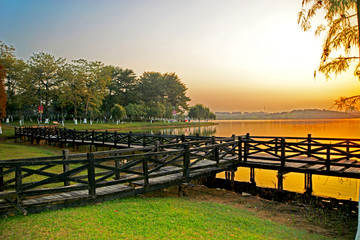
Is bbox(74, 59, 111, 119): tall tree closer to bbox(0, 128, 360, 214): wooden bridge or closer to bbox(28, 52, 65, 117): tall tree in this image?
bbox(28, 52, 65, 117): tall tree

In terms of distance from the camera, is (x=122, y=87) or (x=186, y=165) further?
(x=122, y=87)

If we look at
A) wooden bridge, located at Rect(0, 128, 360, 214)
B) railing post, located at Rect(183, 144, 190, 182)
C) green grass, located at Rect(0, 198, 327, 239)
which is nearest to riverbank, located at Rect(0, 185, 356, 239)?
green grass, located at Rect(0, 198, 327, 239)

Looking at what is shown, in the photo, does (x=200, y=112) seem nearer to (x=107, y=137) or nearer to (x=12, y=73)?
(x=12, y=73)

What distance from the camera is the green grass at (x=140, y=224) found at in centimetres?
505

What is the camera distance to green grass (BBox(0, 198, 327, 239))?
5.05 metres

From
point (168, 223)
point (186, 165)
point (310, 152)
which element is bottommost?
point (168, 223)

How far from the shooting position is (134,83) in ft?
301

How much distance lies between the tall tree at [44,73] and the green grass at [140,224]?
56605mm

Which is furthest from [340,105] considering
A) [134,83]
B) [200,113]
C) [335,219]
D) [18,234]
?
[200,113]

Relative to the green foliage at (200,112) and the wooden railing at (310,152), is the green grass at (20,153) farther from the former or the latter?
the green foliage at (200,112)

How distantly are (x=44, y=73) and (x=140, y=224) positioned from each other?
5856 centimetres

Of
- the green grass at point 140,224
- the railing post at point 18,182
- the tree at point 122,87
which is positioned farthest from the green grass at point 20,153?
the tree at point 122,87

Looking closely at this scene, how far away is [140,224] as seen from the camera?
5.61m

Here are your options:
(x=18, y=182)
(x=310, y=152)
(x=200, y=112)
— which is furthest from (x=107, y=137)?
(x=200, y=112)
